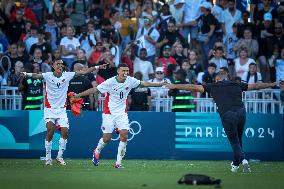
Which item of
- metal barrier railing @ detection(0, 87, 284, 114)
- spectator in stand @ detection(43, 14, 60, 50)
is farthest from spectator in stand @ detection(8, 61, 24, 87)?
spectator in stand @ detection(43, 14, 60, 50)

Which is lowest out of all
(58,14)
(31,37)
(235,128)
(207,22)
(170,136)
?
(170,136)

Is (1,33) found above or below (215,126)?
above

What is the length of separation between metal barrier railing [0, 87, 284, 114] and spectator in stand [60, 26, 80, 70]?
251 cm

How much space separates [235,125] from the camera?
1952 centimetres

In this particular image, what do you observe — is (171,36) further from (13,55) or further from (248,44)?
(13,55)

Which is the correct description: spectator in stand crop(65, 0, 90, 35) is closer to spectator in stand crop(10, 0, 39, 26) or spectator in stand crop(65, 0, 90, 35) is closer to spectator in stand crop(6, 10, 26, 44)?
spectator in stand crop(10, 0, 39, 26)

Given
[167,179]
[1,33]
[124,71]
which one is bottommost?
[167,179]

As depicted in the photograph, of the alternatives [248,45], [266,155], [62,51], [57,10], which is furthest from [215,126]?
[57,10]

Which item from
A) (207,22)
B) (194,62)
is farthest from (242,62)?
(207,22)

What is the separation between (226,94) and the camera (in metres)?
19.8

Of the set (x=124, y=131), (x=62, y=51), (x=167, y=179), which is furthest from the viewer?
(x=62, y=51)

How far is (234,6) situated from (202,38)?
5.07ft

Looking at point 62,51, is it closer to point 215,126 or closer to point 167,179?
point 215,126

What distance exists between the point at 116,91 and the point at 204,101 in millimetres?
4828
